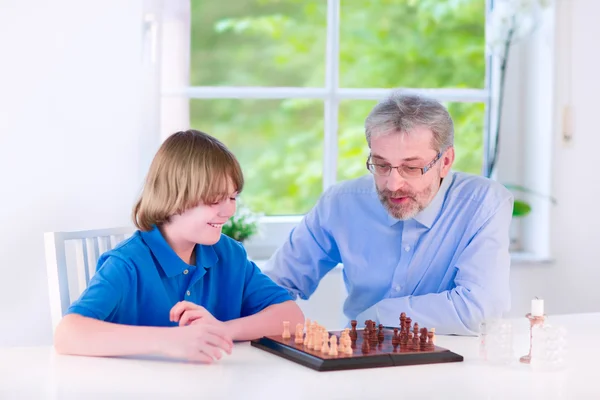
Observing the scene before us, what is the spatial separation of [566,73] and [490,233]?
4.27 ft

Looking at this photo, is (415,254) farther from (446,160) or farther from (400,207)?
(446,160)

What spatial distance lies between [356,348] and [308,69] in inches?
69.3

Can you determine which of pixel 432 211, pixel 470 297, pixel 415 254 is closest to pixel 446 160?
pixel 432 211

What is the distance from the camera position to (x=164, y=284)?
1890 millimetres

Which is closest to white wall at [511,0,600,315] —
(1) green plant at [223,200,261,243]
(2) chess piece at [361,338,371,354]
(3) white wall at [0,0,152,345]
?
(1) green plant at [223,200,261,243]

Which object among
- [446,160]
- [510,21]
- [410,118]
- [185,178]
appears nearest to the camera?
[185,178]

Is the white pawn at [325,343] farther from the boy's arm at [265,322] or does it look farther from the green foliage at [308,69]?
the green foliage at [308,69]

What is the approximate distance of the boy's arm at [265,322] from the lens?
5.98 feet

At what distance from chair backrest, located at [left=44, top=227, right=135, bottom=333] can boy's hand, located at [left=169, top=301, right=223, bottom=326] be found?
1.52 feet

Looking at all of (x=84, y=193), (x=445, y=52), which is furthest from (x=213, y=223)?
(x=445, y=52)

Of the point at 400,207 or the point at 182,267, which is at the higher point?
the point at 400,207

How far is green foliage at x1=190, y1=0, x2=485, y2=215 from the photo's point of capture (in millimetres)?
3191

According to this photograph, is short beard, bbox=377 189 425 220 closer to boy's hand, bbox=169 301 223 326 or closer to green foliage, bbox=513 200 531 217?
boy's hand, bbox=169 301 223 326

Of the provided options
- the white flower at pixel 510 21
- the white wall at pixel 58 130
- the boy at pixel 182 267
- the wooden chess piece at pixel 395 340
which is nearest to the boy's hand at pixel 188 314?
the boy at pixel 182 267
